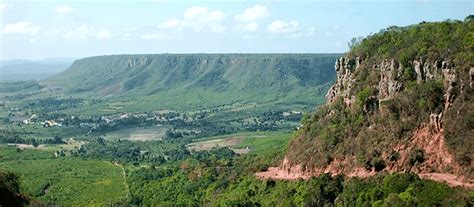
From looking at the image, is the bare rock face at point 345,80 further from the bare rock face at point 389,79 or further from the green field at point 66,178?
the green field at point 66,178

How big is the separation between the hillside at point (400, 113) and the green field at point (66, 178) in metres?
29.7

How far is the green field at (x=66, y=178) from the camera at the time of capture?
282ft

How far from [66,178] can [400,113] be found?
64.0 m

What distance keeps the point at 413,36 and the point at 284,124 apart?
123 meters

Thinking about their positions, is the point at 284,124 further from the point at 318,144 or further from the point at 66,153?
the point at 318,144

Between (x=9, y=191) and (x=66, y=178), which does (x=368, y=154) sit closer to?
(x=9, y=191)

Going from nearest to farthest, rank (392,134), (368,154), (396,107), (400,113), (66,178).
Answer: (392,134), (368,154), (400,113), (396,107), (66,178)

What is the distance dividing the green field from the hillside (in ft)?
97.4

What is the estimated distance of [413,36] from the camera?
61625 mm

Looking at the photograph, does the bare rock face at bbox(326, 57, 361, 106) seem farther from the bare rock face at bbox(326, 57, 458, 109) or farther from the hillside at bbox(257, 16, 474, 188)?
the hillside at bbox(257, 16, 474, 188)

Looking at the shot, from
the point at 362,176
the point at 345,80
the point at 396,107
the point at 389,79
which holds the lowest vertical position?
the point at 362,176

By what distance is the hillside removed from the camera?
50156 mm

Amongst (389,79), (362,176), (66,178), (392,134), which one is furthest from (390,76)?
(66,178)

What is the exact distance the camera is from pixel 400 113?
55.4 m
